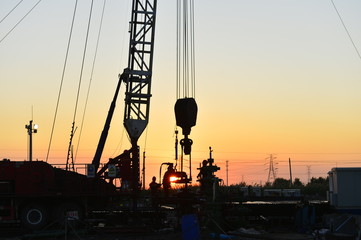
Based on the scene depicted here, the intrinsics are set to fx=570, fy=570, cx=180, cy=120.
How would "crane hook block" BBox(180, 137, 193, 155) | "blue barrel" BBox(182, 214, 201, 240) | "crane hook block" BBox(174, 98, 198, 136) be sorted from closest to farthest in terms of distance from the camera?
"crane hook block" BBox(174, 98, 198, 136) < "crane hook block" BBox(180, 137, 193, 155) < "blue barrel" BBox(182, 214, 201, 240)

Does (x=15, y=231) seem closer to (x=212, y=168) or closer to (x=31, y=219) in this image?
(x=31, y=219)

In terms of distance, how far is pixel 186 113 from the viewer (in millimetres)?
20375

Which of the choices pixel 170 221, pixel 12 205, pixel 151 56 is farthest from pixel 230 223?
pixel 151 56

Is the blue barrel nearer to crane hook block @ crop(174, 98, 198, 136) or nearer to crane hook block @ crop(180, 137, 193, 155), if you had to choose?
crane hook block @ crop(180, 137, 193, 155)

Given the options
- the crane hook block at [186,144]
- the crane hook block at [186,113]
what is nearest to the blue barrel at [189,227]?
the crane hook block at [186,144]

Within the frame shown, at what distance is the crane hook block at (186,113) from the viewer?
20375mm

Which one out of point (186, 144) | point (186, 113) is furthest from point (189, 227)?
point (186, 113)

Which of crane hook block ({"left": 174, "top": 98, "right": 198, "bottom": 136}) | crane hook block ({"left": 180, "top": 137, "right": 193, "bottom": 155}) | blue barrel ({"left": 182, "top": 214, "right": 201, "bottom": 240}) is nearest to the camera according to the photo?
crane hook block ({"left": 174, "top": 98, "right": 198, "bottom": 136})

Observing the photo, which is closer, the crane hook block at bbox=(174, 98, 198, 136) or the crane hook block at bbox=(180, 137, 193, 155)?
the crane hook block at bbox=(174, 98, 198, 136)

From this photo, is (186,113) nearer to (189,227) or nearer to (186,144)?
(186,144)

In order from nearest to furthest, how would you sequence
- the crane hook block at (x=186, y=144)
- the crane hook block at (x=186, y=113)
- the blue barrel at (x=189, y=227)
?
1. the crane hook block at (x=186, y=113)
2. the crane hook block at (x=186, y=144)
3. the blue barrel at (x=189, y=227)

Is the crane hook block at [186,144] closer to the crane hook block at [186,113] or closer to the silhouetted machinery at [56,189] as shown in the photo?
the crane hook block at [186,113]

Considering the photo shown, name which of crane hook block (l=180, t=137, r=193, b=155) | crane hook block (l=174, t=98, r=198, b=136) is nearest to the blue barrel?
crane hook block (l=180, t=137, r=193, b=155)

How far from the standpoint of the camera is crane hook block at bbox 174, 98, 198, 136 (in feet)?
66.8
